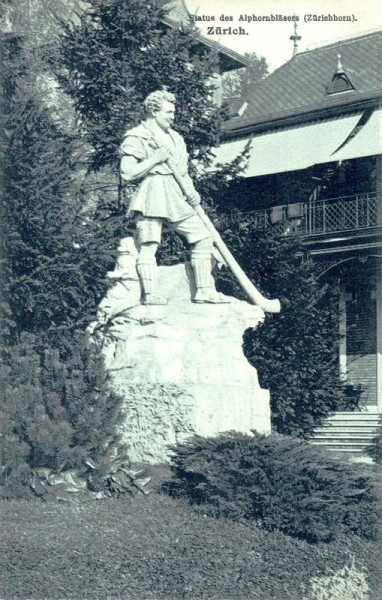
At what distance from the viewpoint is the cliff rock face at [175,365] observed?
10.5 meters

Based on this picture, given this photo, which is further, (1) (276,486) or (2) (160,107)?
(2) (160,107)

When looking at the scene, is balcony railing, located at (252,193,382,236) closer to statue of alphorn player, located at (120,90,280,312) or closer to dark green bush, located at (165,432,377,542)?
statue of alphorn player, located at (120,90,280,312)

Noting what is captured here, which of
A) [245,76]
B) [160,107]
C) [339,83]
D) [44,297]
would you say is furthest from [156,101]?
[245,76]

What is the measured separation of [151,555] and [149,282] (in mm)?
4316

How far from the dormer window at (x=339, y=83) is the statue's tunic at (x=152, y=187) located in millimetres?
13203

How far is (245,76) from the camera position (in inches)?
1746

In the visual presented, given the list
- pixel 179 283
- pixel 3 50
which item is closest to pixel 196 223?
pixel 179 283

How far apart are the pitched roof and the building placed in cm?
5

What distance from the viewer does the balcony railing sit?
2178cm

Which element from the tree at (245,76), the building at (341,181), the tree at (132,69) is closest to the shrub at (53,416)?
the tree at (132,69)

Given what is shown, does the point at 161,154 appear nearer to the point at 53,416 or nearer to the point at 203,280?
the point at 203,280

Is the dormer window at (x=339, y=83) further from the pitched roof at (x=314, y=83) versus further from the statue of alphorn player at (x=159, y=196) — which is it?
the statue of alphorn player at (x=159, y=196)

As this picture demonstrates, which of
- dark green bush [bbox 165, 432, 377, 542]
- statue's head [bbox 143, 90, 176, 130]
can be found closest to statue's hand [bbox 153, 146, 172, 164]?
statue's head [bbox 143, 90, 176, 130]

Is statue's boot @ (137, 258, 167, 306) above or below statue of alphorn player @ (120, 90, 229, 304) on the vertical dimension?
below
